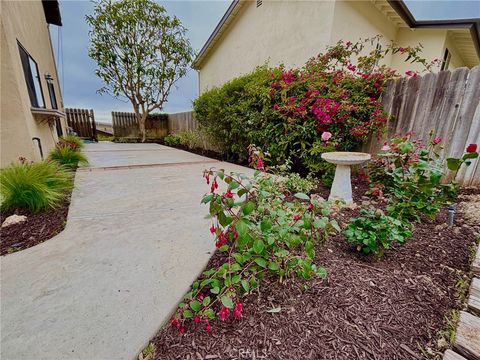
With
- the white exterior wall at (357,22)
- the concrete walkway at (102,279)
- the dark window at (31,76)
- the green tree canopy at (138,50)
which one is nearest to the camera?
the concrete walkway at (102,279)

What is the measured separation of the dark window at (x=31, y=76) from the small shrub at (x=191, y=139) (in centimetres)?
393

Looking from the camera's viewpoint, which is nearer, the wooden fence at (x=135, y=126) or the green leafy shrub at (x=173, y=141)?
the green leafy shrub at (x=173, y=141)

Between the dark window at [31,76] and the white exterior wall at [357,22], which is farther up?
the white exterior wall at [357,22]

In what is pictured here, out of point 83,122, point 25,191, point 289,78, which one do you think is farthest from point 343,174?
point 83,122

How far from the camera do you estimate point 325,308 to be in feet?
3.44

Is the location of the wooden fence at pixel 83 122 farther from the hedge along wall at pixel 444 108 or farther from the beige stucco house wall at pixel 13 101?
the hedge along wall at pixel 444 108

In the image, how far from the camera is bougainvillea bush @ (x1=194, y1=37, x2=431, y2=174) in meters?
3.10

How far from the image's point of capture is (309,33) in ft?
16.8

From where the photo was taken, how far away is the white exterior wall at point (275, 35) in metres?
4.93

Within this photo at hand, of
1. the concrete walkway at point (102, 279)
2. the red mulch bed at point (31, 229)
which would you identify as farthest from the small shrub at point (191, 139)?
the red mulch bed at point (31, 229)

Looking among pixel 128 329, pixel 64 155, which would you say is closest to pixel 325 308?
pixel 128 329

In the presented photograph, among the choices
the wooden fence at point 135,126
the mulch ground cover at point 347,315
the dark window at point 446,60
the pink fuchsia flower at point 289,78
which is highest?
the dark window at point 446,60

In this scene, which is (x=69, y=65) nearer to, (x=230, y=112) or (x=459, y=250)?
(x=230, y=112)

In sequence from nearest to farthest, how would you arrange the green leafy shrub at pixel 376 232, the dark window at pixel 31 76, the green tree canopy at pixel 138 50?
the green leafy shrub at pixel 376 232 < the dark window at pixel 31 76 < the green tree canopy at pixel 138 50
